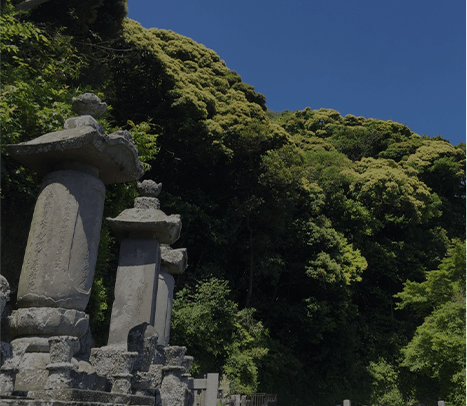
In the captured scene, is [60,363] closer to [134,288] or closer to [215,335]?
[134,288]

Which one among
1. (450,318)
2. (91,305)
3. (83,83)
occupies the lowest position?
(91,305)

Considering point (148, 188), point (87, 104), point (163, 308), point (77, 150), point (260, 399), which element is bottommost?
point (260, 399)

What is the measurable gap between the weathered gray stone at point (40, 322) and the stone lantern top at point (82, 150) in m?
1.04

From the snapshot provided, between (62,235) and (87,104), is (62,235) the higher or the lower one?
the lower one

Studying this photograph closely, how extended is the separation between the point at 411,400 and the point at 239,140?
1162 cm

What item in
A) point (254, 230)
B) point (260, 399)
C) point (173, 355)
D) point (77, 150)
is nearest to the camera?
point (77, 150)

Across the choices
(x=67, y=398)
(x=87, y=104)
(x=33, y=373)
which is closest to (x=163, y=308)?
(x=87, y=104)

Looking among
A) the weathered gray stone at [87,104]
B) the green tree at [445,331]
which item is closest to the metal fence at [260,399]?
the green tree at [445,331]

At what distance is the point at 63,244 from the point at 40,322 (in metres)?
0.51

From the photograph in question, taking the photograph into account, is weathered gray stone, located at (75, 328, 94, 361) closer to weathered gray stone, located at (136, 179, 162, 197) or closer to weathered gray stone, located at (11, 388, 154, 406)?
weathered gray stone, located at (11, 388, 154, 406)

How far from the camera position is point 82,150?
330 centimetres

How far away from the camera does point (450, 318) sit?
11703 mm

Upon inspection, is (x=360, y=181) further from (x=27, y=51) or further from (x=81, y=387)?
(x=81, y=387)

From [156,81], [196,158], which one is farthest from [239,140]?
[156,81]
